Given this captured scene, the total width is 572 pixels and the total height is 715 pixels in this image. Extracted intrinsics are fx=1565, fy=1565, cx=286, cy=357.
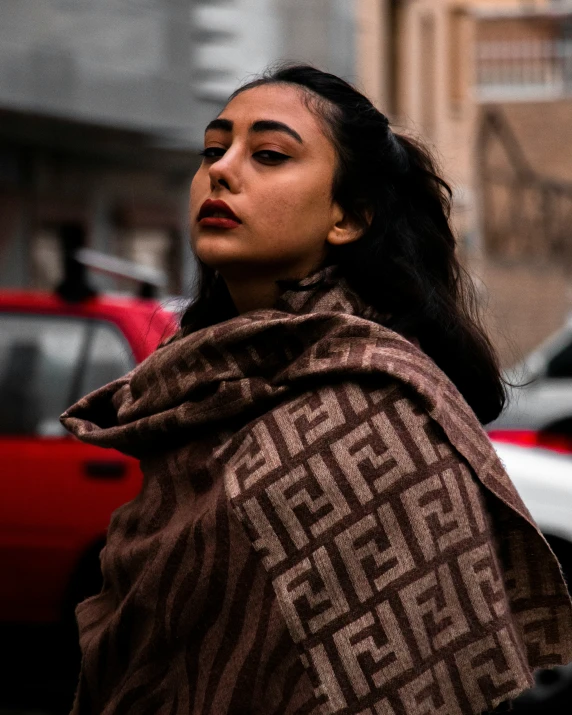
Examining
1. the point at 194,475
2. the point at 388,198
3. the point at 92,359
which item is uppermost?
the point at 388,198

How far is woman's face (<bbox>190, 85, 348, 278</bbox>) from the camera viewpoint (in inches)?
86.7

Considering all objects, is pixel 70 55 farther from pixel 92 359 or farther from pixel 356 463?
pixel 356 463

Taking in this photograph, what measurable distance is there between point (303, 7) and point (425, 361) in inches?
585

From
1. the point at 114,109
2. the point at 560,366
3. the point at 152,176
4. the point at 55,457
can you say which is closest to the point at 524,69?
the point at 152,176

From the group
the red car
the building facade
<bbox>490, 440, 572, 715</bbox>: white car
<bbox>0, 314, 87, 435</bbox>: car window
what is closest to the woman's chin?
the red car

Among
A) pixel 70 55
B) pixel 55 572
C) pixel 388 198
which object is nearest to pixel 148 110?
pixel 70 55

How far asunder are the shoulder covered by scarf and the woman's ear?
0.05m

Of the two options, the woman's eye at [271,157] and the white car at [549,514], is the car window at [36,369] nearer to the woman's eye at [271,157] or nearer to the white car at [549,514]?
the white car at [549,514]

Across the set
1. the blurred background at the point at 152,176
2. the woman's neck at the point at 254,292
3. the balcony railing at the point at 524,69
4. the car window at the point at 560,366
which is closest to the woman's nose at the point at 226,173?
the woman's neck at the point at 254,292

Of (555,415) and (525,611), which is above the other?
(525,611)

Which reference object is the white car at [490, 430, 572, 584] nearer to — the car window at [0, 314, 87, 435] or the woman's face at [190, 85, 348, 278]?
the car window at [0, 314, 87, 435]

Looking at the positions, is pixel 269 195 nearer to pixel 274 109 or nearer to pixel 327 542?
pixel 274 109

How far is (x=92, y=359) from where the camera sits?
5914 millimetres

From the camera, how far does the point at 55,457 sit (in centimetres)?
584
